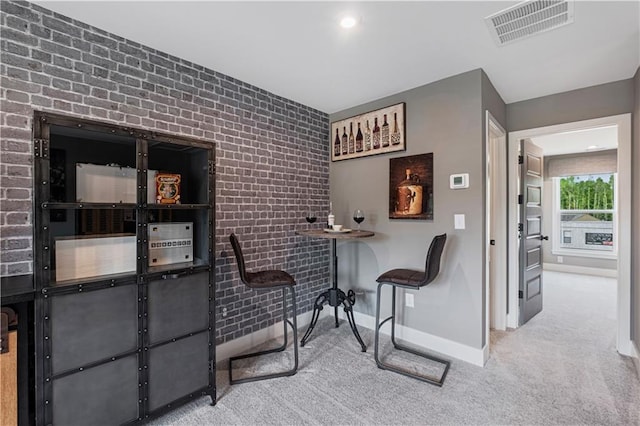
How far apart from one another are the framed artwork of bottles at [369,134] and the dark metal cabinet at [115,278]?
6.04 ft

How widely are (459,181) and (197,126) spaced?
234 cm

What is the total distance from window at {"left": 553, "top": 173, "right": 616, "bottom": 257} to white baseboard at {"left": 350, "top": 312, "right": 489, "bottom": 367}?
528 cm

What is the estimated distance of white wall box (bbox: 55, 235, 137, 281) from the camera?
1.58 metres

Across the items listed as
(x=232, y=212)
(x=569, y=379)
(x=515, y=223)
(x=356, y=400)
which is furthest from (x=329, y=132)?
(x=569, y=379)

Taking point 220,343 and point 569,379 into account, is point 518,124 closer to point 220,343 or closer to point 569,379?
point 569,379

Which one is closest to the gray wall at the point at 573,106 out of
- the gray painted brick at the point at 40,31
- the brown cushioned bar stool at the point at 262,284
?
the brown cushioned bar stool at the point at 262,284

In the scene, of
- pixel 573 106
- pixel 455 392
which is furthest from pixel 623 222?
pixel 455 392

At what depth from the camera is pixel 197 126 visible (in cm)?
249

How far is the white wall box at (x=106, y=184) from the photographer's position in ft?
5.57

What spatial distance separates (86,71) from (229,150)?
111 centimetres

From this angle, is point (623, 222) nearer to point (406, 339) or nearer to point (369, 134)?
point (406, 339)

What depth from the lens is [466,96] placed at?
2.59 meters

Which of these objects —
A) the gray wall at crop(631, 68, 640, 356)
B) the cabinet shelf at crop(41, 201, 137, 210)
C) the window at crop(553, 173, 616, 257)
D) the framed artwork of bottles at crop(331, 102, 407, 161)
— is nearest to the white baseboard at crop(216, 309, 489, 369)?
the gray wall at crop(631, 68, 640, 356)

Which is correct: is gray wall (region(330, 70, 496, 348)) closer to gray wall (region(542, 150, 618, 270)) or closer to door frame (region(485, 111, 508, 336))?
door frame (region(485, 111, 508, 336))
